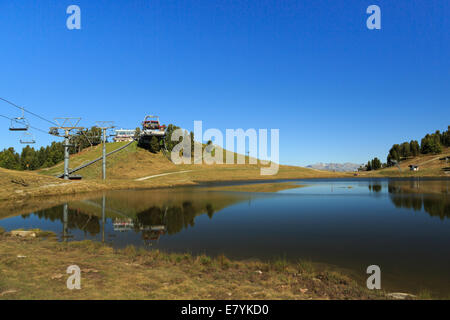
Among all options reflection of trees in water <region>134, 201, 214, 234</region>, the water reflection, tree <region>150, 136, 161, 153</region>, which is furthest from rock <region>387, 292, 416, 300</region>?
tree <region>150, 136, 161, 153</region>

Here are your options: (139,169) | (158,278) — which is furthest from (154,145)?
(158,278)

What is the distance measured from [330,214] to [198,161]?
122 meters

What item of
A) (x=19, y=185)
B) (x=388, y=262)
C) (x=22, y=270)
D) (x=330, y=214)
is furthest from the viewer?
(x=19, y=185)

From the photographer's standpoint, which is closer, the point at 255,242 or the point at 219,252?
the point at 219,252

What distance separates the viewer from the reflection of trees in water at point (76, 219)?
22.0 metres

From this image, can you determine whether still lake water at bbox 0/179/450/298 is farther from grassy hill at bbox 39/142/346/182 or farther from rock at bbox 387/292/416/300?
grassy hill at bbox 39/142/346/182

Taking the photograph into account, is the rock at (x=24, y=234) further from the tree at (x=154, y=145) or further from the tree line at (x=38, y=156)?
the tree line at (x=38, y=156)

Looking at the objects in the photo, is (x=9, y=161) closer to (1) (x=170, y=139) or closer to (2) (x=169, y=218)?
(1) (x=170, y=139)

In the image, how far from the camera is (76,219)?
25750 mm

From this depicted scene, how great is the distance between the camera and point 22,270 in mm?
11117

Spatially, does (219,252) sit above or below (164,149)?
below

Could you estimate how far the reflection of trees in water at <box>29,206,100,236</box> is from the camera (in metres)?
22.0
